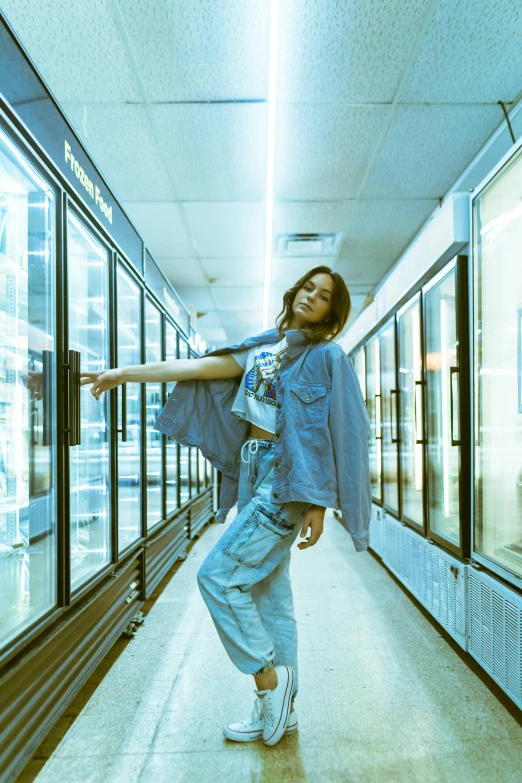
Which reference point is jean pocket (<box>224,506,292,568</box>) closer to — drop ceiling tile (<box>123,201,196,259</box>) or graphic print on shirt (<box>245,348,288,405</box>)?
graphic print on shirt (<box>245,348,288,405</box>)

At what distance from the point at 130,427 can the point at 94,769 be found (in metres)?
2.11

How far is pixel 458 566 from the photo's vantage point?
275cm

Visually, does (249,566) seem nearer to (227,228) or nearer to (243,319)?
(227,228)

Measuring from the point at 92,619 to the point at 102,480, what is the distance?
0.71 meters

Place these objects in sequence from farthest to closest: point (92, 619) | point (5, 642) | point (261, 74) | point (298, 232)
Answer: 1. point (298, 232)
2. point (261, 74)
3. point (92, 619)
4. point (5, 642)

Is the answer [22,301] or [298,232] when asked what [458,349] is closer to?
[22,301]

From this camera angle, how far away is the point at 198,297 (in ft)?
27.1

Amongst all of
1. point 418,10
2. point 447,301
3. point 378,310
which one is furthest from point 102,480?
point 378,310

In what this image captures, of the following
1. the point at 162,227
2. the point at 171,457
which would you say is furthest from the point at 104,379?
the point at 162,227

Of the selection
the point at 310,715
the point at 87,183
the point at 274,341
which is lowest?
the point at 310,715

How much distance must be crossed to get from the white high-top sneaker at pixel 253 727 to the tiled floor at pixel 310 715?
28 millimetres

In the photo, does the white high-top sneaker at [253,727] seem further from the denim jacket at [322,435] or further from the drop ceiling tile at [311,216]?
the drop ceiling tile at [311,216]

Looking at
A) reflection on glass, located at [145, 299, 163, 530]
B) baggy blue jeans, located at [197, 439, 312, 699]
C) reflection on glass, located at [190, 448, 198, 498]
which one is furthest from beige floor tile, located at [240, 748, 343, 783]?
reflection on glass, located at [190, 448, 198, 498]

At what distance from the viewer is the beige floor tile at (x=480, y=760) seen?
1.75 m
